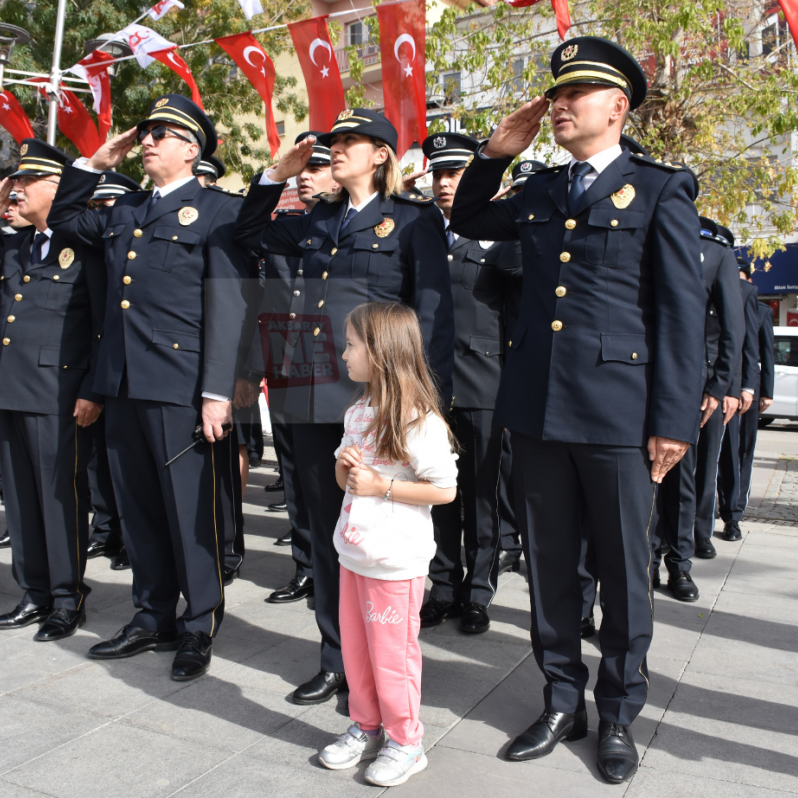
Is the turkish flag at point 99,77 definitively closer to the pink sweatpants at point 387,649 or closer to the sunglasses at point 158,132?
the sunglasses at point 158,132

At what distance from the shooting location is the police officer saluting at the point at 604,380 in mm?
2615

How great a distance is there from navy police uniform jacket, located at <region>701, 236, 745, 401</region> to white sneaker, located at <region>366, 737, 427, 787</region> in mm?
2939

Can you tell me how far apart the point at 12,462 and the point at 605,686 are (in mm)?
2955

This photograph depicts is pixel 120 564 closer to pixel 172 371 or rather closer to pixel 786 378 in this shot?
pixel 172 371

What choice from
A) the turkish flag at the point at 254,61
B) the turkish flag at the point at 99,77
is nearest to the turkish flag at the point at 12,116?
the turkish flag at the point at 99,77

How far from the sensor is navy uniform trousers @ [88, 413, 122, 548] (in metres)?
5.41

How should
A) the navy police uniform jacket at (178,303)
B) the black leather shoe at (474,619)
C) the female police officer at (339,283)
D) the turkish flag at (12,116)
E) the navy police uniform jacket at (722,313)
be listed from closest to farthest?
the female police officer at (339,283) → the navy police uniform jacket at (178,303) → the black leather shoe at (474,619) → the navy police uniform jacket at (722,313) → the turkish flag at (12,116)

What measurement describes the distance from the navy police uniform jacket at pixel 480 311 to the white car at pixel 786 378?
12449 millimetres

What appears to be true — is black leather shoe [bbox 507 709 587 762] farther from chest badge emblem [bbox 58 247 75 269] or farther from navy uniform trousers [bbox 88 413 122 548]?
navy uniform trousers [bbox 88 413 122 548]

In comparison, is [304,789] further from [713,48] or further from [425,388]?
[713,48]

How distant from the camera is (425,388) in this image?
2.62 metres

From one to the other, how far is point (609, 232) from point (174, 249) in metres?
1.83

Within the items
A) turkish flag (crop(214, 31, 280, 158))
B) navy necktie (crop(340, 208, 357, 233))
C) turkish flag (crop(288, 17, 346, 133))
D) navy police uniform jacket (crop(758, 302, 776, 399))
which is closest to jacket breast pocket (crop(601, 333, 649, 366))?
navy necktie (crop(340, 208, 357, 233))

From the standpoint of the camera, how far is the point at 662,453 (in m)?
2.64
